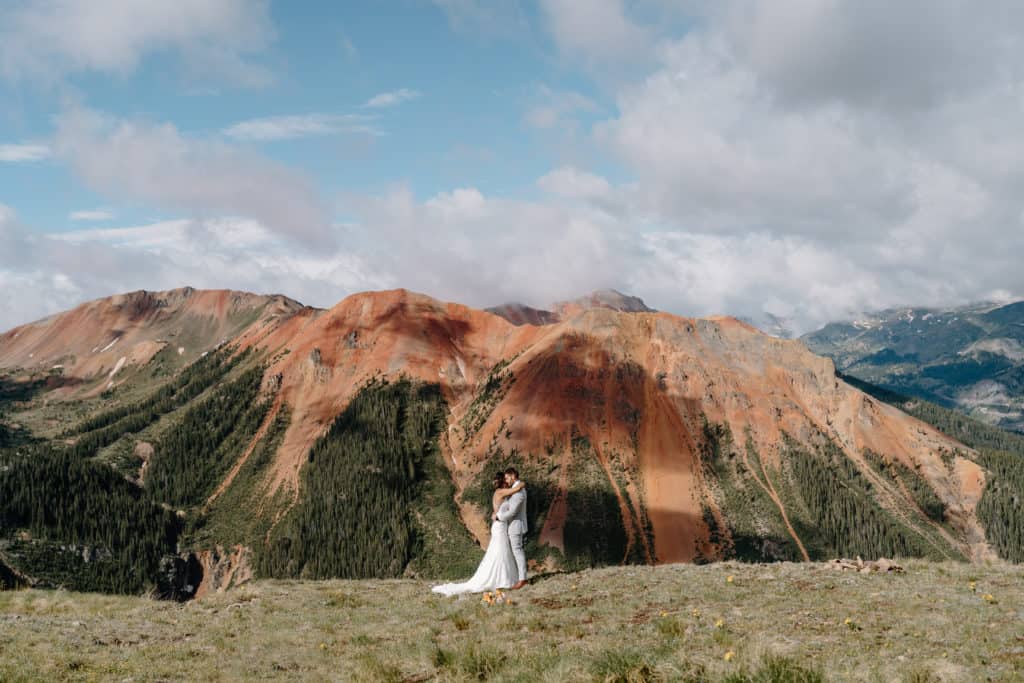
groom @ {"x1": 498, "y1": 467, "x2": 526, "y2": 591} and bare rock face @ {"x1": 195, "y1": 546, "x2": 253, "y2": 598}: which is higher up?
groom @ {"x1": 498, "y1": 467, "x2": 526, "y2": 591}

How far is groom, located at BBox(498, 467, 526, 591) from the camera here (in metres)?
24.0

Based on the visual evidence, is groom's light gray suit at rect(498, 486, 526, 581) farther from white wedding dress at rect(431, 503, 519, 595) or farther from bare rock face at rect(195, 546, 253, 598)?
bare rock face at rect(195, 546, 253, 598)

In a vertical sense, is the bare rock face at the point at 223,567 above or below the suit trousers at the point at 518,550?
below

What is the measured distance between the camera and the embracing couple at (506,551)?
2394 cm

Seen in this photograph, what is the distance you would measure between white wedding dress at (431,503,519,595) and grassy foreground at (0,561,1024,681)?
1.09 m

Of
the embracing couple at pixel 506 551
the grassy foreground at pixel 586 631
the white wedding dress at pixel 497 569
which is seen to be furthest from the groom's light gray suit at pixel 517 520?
the grassy foreground at pixel 586 631

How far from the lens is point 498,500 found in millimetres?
25078

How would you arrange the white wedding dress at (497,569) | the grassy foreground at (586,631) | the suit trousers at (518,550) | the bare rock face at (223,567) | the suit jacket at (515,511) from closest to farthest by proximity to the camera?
the grassy foreground at (586,631), the white wedding dress at (497,569), the suit jacket at (515,511), the suit trousers at (518,550), the bare rock face at (223,567)

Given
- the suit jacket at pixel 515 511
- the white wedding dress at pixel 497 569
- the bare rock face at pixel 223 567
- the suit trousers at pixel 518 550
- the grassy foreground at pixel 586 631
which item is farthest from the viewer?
the bare rock face at pixel 223 567

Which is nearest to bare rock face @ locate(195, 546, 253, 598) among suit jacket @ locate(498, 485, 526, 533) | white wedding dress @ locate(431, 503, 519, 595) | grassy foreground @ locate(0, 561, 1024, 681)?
grassy foreground @ locate(0, 561, 1024, 681)

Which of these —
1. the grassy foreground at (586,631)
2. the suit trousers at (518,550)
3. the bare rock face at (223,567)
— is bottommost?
the bare rock face at (223,567)

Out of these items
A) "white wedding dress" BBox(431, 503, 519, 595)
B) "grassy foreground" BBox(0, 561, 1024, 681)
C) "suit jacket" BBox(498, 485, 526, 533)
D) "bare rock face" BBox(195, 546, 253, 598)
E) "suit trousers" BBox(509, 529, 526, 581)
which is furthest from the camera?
"bare rock face" BBox(195, 546, 253, 598)

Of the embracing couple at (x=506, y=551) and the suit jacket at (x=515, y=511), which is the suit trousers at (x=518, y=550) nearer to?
the embracing couple at (x=506, y=551)

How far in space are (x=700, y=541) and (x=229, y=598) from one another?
16083 centimetres
